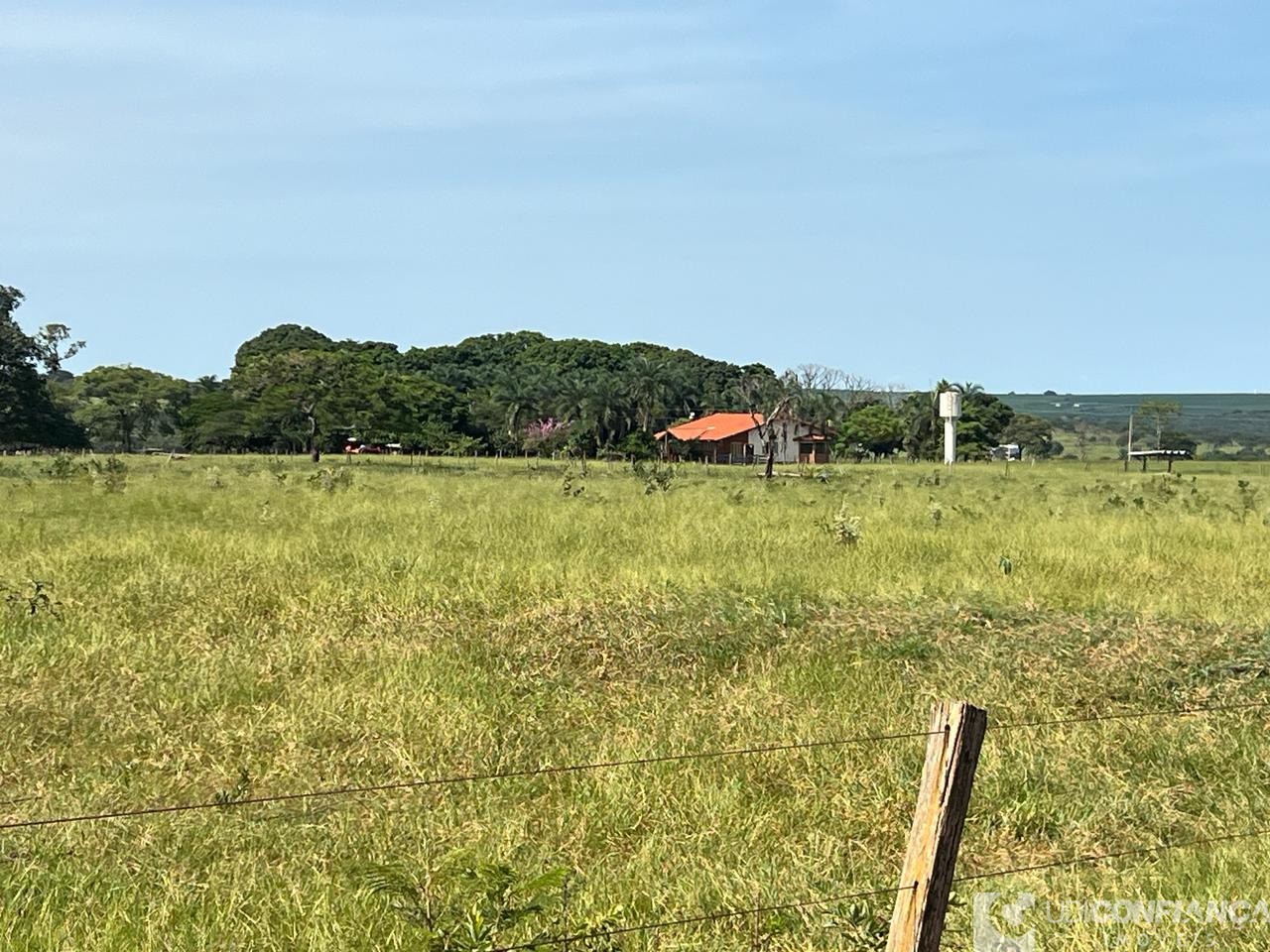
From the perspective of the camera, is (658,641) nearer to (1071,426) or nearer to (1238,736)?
(1238,736)

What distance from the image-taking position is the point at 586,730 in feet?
23.2

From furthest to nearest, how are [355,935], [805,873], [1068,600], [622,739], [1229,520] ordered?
[1229,520]
[1068,600]
[622,739]
[805,873]
[355,935]

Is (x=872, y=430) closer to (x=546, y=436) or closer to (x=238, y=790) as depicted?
(x=546, y=436)

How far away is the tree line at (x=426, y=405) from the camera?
64750 mm

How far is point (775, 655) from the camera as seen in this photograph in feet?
28.6

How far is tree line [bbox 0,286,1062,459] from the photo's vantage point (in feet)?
212

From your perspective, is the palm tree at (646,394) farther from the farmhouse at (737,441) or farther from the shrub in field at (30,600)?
the shrub in field at (30,600)

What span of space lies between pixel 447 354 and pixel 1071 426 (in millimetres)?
110306

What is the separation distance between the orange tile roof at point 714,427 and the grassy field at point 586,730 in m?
77.7

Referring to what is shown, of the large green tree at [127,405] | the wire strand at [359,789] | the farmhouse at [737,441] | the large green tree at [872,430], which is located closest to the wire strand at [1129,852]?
the wire strand at [359,789]

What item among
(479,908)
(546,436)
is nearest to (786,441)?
(546,436)

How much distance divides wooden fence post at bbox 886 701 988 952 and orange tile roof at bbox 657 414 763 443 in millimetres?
86389

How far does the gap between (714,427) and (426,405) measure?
23.3 meters

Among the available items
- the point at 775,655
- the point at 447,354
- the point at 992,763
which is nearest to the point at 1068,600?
the point at 775,655
